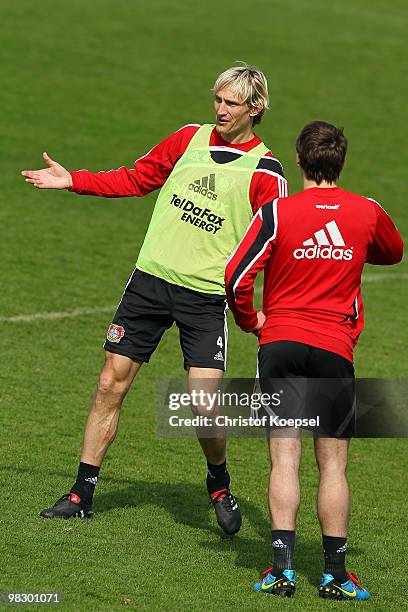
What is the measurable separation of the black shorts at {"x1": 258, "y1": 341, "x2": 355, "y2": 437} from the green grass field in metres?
0.86

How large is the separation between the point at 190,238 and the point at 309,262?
3.99 feet

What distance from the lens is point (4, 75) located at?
22453 mm

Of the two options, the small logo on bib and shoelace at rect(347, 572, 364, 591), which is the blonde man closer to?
the small logo on bib

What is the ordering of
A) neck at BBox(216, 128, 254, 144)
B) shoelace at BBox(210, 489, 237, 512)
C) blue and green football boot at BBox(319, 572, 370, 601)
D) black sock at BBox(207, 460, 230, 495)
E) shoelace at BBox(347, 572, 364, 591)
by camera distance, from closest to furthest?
1. blue and green football boot at BBox(319, 572, 370, 601)
2. shoelace at BBox(347, 572, 364, 591)
3. neck at BBox(216, 128, 254, 144)
4. shoelace at BBox(210, 489, 237, 512)
5. black sock at BBox(207, 460, 230, 495)

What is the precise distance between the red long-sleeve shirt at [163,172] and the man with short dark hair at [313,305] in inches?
34.3

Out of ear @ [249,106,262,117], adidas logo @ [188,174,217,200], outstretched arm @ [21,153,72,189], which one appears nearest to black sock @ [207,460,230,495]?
adidas logo @ [188,174,217,200]

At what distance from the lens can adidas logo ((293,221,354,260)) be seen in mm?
Result: 5836

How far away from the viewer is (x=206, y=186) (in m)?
6.86

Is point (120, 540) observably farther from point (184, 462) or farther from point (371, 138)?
point (371, 138)

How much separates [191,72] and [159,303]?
18.0 meters

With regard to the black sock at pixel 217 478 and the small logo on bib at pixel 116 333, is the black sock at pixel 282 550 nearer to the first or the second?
the black sock at pixel 217 478

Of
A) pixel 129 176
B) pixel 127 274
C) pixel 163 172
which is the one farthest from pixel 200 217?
pixel 127 274

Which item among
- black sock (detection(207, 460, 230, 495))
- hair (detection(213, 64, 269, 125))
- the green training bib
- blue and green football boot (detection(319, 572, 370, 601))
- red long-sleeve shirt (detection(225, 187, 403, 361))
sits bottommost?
blue and green football boot (detection(319, 572, 370, 601))

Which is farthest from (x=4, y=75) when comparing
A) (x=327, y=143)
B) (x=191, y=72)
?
(x=327, y=143)
